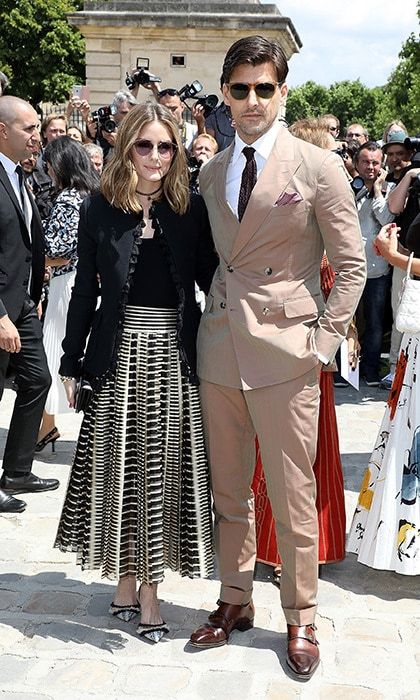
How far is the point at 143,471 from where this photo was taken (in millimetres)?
A: 3830

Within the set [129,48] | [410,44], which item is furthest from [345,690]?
[410,44]

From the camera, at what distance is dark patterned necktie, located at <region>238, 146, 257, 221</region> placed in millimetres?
3562

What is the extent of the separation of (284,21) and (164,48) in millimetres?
2224

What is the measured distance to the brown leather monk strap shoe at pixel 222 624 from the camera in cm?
390

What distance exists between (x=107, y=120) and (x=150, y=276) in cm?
628

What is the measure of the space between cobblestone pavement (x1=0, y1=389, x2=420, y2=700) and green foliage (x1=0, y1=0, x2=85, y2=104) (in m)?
37.4

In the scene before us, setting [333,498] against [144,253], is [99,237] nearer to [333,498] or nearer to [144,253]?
[144,253]

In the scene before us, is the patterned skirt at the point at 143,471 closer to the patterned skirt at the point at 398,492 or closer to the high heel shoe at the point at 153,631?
Answer: the high heel shoe at the point at 153,631

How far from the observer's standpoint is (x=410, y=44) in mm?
43156

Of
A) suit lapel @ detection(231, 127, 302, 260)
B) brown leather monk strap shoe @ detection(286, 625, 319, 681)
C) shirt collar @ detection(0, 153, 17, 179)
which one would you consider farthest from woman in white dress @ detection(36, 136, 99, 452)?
brown leather monk strap shoe @ detection(286, 625, 319, 681)

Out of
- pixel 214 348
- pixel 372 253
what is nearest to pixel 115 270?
pixel 214 348

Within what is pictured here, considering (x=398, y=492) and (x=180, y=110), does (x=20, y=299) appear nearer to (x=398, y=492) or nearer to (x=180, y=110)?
(x=398, y=492)

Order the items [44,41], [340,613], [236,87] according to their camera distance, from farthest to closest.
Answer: [44,41]
[340,613]
[236,87]

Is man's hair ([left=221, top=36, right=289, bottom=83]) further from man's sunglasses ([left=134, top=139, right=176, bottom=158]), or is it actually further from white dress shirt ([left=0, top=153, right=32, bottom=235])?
white dress shirt ([left=0, top=153, right=32, bottom=235])
